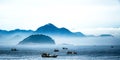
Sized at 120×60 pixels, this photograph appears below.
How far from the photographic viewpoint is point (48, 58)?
142 meters

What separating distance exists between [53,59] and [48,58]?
7.88m

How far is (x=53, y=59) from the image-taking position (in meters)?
135
